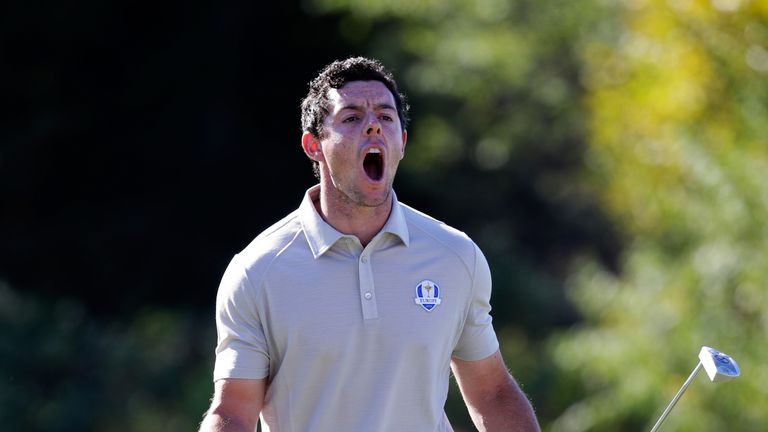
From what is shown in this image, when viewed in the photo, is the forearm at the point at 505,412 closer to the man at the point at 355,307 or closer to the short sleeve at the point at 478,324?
the man at the point at 355,307

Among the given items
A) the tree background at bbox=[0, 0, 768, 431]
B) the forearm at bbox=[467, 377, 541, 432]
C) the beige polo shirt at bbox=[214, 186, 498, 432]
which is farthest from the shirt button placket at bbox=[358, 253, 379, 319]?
the tree background at bbox=[0, 0, 768, 431]

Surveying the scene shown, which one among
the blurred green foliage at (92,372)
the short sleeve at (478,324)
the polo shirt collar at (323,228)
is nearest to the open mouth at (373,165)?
the polo shirt collar at (323,228)

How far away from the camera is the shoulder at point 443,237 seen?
3.87 meters

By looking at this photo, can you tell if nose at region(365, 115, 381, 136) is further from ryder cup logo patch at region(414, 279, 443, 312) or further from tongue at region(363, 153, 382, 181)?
ryder cup logo patch at region(414, 279, 443, 312)

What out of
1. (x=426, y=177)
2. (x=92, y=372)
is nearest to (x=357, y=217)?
(x=92, y=372)

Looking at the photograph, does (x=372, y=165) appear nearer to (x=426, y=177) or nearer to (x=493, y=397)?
(x=493, y=397)

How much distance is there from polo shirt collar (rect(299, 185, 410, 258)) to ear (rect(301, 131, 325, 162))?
0.13 metres

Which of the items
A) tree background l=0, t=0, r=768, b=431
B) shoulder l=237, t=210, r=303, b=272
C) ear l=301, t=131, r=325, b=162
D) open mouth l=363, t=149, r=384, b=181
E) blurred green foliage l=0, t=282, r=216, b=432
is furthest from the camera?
blurred green foliage l=0, t=282, r=216, b=432

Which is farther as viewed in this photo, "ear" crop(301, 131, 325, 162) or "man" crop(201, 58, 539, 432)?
"ear" crop(301, 131, 325, 162)

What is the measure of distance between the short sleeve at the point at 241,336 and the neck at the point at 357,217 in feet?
1.00

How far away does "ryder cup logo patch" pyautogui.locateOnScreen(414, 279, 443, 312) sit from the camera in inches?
147

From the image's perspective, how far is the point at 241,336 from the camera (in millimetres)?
3633

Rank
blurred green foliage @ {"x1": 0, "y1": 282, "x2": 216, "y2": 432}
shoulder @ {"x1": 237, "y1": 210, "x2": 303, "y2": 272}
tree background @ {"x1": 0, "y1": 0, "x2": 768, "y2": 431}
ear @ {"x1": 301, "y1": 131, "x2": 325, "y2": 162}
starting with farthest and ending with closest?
blurred green foliage @ {"x1": 0, "y1": 282, "x2": 216, "y2": 432}
tree background @ {"x1": 0, "y1": 0, "x2": 768, "y2": 431}
ear @ {"x1": 301, "y1": 131, "x2": 325, "y2": 162}
shoulder @ {"x1": 237, "y1": 210, "x2": 303, "y2": 272}

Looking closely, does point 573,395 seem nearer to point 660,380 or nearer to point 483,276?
point 660,380
